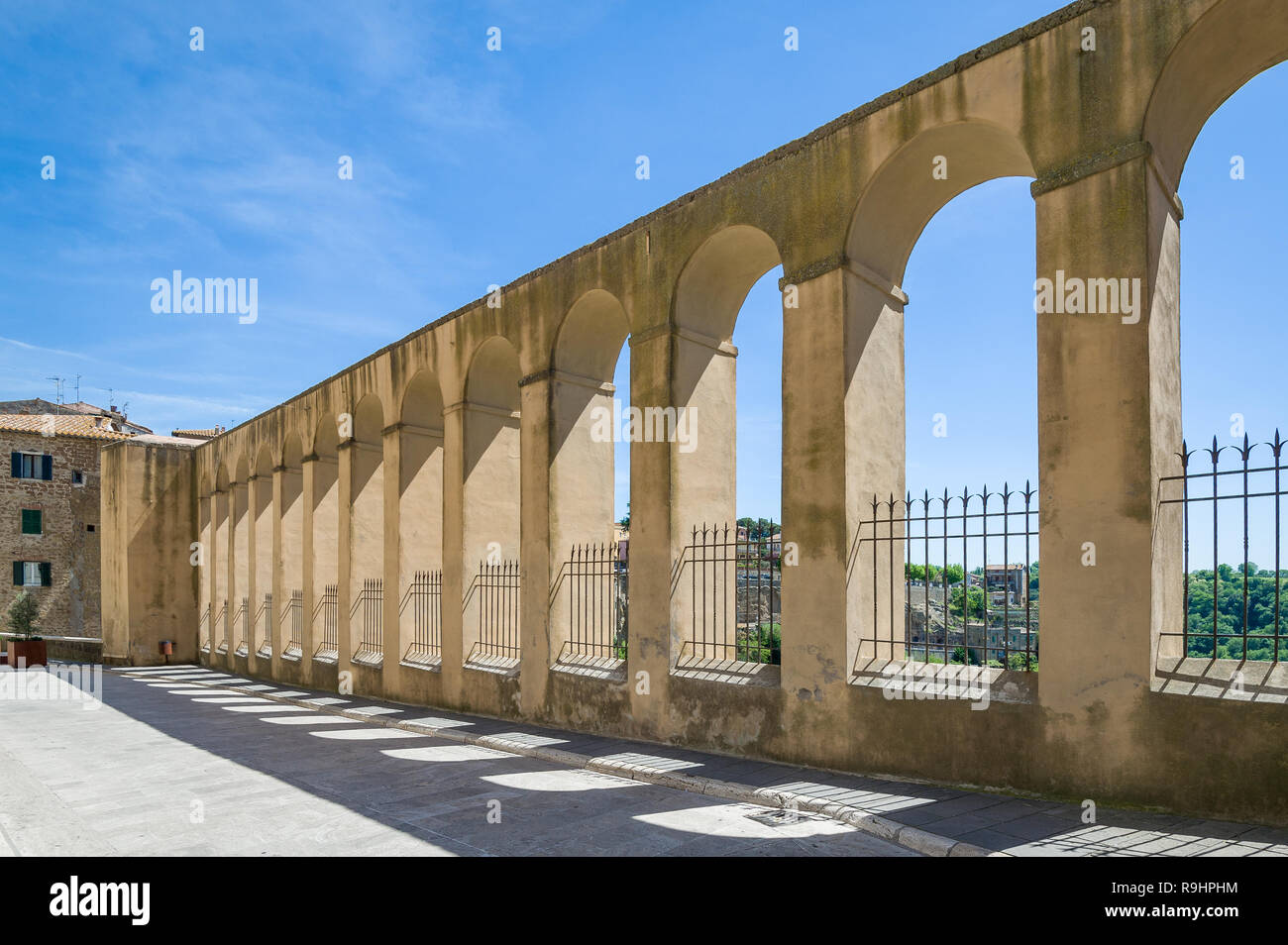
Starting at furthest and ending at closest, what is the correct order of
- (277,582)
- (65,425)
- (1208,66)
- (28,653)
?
1. (65,425)
2. (28,653)
3. (277,582)
4. (1208,66)

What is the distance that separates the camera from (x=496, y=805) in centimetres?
664

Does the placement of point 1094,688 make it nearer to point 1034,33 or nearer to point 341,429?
point 1034,33

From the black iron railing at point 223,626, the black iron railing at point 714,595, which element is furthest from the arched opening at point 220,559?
the black iron railing at point 714,595

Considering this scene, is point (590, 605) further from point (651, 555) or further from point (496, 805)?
point (496, 805)

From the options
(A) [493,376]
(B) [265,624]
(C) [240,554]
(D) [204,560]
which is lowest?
(B) [265,624]

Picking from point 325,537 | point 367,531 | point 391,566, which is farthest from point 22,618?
point 391,566

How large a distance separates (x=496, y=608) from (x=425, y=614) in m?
1.90

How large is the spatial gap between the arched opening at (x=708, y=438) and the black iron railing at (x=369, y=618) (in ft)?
24.1

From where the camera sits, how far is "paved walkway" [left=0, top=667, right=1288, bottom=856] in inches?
213

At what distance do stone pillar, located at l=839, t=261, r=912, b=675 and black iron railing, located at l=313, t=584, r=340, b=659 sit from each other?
1183cm

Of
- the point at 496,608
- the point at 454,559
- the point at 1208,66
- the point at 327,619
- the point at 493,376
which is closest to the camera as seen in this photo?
the point at 1208,66

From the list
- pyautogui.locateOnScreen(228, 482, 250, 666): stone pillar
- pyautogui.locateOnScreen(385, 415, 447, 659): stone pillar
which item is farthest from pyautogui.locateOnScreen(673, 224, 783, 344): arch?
pyautogui.locateOnScreen(228, 482, 250, 666): stone pillar
